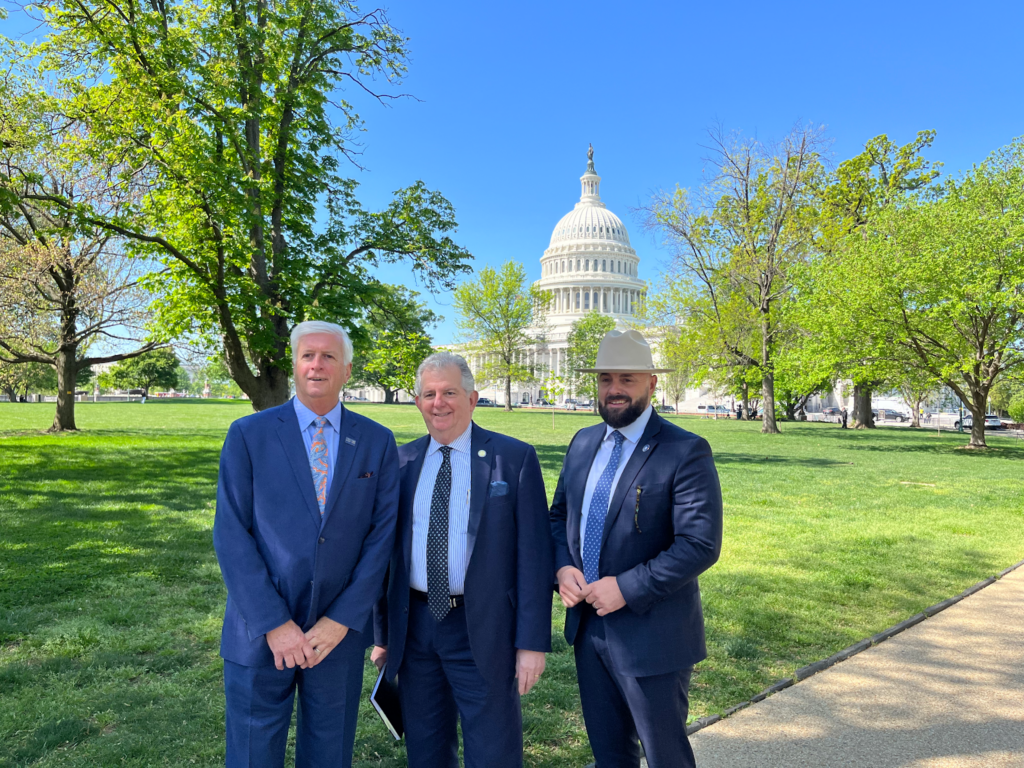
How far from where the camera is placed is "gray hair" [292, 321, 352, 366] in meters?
2.79

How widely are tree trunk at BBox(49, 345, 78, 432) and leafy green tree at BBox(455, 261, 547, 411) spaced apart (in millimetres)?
34666

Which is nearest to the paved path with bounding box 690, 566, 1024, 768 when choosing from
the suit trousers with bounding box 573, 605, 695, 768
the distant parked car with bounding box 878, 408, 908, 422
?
the suit trousers with bounding box 573, 605, 695, 768

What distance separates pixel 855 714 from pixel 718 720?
893 millimetres

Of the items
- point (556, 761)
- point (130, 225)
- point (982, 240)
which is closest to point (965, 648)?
point (556, 761)

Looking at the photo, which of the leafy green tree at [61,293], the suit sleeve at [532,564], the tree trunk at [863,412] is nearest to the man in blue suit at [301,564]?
the suit sleeve at [532,564]

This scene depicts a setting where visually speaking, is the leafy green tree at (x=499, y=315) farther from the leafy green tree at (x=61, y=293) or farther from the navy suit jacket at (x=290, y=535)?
the navy suit jacket at (x=290, y=535)

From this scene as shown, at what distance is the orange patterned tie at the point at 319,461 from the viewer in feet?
8.90

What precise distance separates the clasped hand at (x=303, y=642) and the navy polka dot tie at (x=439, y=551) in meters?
0.38

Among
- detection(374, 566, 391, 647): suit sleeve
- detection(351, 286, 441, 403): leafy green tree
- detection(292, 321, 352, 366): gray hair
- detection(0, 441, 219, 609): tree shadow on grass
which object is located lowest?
detection(0, 441, 219, 609): tree shadow on grass

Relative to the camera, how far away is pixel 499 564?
275cm

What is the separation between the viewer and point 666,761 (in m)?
2.58

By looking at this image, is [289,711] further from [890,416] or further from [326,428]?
[890,416]

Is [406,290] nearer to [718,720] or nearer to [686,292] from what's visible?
[718,720]

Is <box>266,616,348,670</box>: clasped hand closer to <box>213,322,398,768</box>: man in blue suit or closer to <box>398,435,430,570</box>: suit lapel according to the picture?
<box>213,322,398,768</box>: man in blue suit
